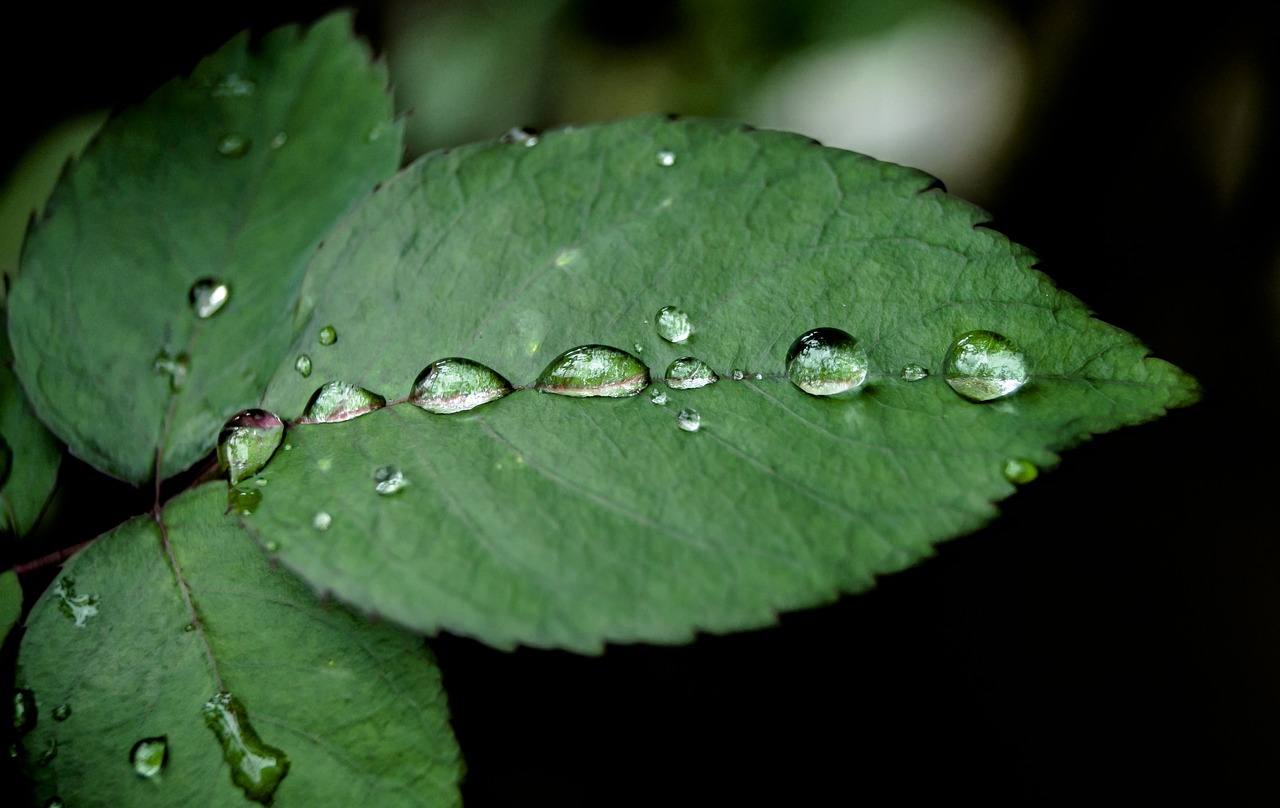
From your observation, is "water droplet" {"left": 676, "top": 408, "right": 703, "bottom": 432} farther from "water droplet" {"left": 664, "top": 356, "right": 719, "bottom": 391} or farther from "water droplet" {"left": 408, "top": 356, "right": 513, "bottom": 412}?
"water droplet" {"left": 408, "top": 356, "right": 513, "bottom": 412}

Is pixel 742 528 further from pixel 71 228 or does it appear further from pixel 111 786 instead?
pixel 71 228

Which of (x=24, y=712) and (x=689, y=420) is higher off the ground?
(x=689, y=420)

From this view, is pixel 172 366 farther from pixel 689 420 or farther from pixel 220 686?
pixel 689 420

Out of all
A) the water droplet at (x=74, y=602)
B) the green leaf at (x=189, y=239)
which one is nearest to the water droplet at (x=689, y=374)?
the green leaf at (x=189, y=239)

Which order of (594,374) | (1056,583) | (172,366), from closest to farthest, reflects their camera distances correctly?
(594,374)
(172,366)
(1056,583)

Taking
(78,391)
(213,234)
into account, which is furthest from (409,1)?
(78,391)

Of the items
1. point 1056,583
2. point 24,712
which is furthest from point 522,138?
point 1056,583

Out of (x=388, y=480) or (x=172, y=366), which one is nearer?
(x=388, y=480)

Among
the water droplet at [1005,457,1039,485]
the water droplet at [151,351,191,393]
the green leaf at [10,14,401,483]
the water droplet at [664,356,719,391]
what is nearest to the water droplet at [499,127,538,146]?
the green leaf at [10,14,401,483]
